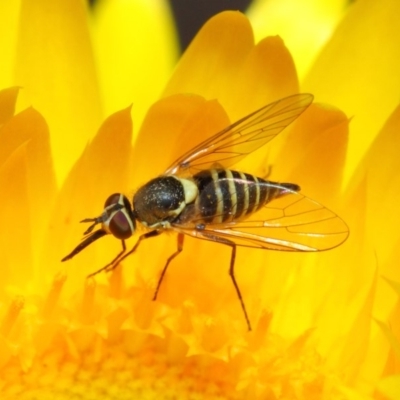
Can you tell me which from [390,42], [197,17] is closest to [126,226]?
[390,42]

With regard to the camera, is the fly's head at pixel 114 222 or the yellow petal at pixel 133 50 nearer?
the fly's head at pixel 114 222

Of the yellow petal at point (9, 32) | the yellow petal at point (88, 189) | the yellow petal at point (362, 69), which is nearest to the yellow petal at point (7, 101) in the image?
the yellow petal at point (88, 189)

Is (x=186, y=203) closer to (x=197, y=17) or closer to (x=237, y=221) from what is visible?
(x=237, y=221)

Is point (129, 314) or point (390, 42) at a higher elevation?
point (390, 42)

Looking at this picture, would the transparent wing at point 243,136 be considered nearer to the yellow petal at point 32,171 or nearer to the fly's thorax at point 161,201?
the fly's thorax at point 161,201

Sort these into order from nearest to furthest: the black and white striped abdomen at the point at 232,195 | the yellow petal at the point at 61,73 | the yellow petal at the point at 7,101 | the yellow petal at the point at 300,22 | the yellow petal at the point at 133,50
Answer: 1. the yellow petal at the point at 7,101
2. the black and white striped abdomen at the point at 232,195
3. the yellow petal at the point at 61,73
4. the yellow petal at the point at 133,50
5. the yellow petal at the point at 300,22

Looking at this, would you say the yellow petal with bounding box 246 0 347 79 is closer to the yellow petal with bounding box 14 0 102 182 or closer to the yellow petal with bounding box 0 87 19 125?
the yellow petal with bounding box 14 0 102 182
